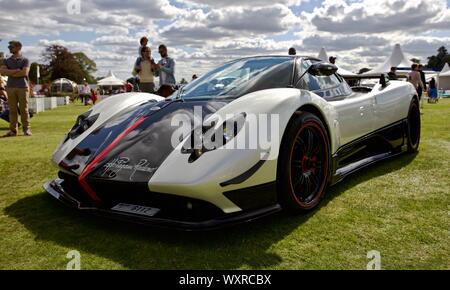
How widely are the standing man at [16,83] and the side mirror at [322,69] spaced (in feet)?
19.1

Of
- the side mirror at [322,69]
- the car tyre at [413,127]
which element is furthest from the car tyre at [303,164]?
the car tyre at [413,127]

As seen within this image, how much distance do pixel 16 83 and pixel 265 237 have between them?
6727 millimetres

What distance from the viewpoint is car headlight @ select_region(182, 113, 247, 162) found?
8.38ft

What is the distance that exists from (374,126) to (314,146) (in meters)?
1.36

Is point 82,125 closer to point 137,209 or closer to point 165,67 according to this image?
point 137,209

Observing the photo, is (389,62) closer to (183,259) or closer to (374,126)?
(374,126)

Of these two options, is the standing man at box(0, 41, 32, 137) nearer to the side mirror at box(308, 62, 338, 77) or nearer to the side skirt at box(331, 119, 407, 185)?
the side mirror at box(308, 62, 338, 77)

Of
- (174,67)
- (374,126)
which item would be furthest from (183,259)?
(174,67)

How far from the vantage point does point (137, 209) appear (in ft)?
8.32

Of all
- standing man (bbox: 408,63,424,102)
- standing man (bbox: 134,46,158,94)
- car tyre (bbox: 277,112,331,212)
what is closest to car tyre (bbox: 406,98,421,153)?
car tyre (bbox: 277,112,331,212)

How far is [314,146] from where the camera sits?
3.12 m

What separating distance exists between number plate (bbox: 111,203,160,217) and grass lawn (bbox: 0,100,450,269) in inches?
6.8

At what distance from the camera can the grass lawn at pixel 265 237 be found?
226 centimetres
